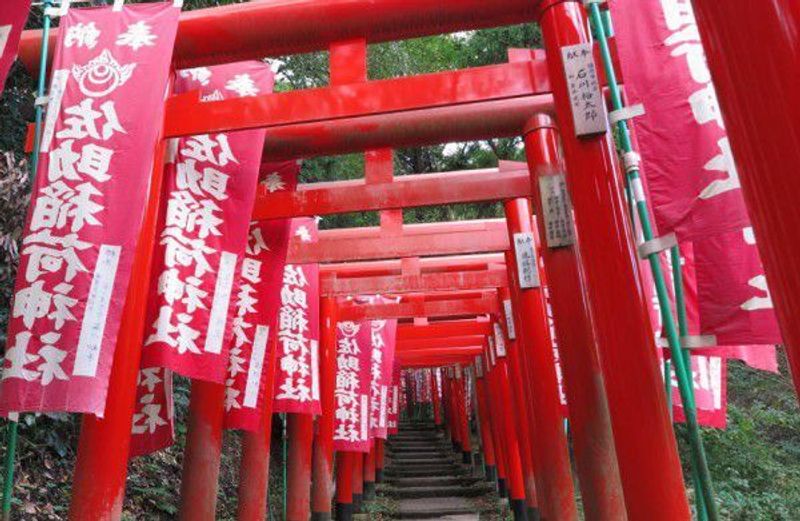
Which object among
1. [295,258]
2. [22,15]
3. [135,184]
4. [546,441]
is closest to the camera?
[22,15]

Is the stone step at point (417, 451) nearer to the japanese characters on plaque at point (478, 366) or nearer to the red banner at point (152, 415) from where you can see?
the japanese characters on plaque at point (478, 366)

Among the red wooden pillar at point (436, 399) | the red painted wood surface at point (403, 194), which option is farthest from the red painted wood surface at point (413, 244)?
the red wooden pillar at point (436, 399)

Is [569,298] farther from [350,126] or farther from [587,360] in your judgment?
[350,126]

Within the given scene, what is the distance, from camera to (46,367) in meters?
3.49

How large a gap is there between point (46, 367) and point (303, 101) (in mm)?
2481

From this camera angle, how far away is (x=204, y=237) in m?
4.73

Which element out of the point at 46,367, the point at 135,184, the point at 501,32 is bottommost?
the point at 46,367

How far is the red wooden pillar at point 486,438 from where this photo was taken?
18.2 meters

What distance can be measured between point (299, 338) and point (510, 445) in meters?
7.14

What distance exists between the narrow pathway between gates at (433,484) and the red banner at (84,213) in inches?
428

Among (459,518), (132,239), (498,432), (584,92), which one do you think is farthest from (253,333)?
(498,432)

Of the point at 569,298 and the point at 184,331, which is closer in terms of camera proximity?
the point at 184,331

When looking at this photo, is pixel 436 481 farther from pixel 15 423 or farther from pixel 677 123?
pixel 677 123

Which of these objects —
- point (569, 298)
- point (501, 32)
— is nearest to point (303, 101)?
point (569, 298)
